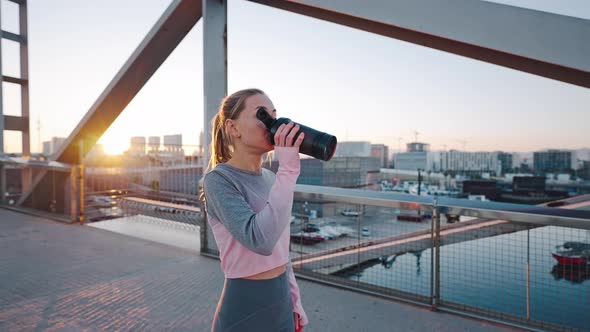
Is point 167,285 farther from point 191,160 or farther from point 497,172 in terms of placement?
point 497,172

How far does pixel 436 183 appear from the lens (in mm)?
9547

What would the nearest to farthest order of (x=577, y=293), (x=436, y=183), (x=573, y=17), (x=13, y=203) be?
(x=573, y=17)
(x=577, y=293)
(x=13, y=203)
(x=436, y=183)

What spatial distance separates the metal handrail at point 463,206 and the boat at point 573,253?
0.75 feet

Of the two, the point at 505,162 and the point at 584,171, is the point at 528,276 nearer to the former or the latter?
the point at 505,162

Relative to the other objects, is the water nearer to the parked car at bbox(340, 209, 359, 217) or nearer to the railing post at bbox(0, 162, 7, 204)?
the parked car at bbox(340, 209, 359, 217)

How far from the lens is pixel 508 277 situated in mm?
2186

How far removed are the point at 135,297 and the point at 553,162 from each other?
95.7ft

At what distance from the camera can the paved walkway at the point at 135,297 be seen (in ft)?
6.46

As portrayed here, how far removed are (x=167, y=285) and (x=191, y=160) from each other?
3.01 meters

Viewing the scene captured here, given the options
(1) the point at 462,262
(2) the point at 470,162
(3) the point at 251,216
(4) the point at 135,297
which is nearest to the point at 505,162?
(2) the point at 470,162

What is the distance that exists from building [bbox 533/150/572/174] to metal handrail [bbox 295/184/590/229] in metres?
25.3

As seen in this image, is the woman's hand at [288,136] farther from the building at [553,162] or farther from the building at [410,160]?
the building at [553,162]

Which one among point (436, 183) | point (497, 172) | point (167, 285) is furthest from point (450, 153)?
point (167, 285)

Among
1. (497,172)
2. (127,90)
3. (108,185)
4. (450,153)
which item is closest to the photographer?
(127,90)
